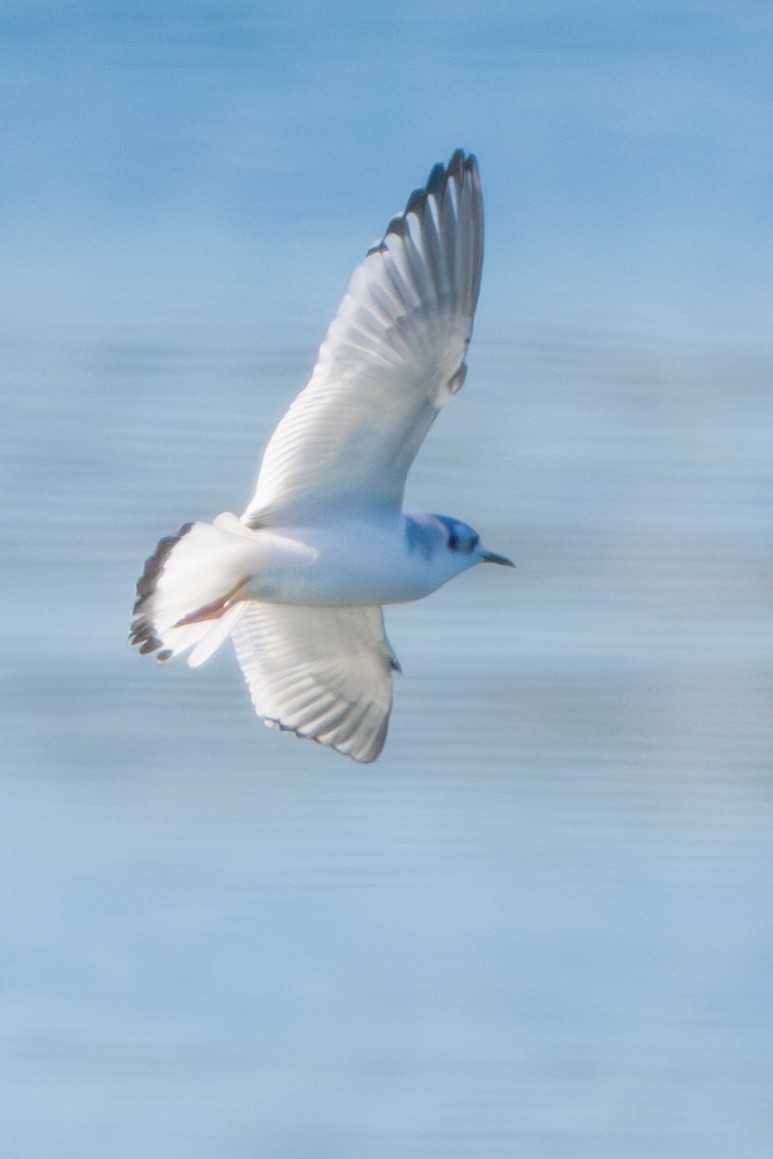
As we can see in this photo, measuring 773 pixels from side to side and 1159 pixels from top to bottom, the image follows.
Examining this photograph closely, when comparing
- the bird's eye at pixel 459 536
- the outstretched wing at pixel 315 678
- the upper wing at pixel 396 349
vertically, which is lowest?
the outstretched wing at pixel 315 678

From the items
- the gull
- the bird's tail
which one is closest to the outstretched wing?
the gull

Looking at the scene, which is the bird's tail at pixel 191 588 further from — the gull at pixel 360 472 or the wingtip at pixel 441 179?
the wingtip at pixel 441 179

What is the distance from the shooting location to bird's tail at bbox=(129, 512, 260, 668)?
3564 millimetres

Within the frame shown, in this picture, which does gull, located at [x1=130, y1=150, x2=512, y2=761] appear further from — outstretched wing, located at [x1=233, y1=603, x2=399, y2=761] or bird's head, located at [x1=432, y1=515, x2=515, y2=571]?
outstretched wing, located at [x1=233, y1=603, x2=399, y2=761]

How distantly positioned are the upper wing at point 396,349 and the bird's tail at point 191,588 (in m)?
0.16

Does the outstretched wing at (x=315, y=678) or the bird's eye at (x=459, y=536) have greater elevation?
the bird's eye at (x=459, y=536)

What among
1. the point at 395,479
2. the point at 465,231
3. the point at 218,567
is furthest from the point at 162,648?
the point at 465,231

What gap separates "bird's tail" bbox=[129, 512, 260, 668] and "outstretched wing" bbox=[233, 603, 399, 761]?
401mm

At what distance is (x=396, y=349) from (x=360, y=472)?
18 cm

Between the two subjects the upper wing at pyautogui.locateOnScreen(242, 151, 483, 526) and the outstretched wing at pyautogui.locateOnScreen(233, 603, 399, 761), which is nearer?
the upper wing at pyautogui.locateOnScreen(242, 151, 483, 526)

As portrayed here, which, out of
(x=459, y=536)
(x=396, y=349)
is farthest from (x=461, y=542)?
(x=396, y=349)

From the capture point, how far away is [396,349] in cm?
354

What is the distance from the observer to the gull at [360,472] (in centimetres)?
352

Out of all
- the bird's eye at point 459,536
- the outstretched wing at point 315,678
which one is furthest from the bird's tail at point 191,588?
the outstretched wing at point 315,678
